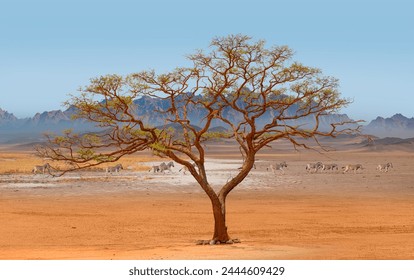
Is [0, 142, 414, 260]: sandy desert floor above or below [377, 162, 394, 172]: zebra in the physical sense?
below

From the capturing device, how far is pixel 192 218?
88.7 feet

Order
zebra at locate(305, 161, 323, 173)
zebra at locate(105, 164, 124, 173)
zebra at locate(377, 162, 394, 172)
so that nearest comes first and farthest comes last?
zebra at locate(105, 164, 124, 173) < zebra at locate(305, 161, 323, 173) < zebra at locate(377, 162, 394, 172)

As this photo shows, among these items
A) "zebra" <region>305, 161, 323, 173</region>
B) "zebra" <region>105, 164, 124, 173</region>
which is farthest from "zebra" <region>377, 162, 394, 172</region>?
"zebra" <region>105, 164, 124, 173</region>

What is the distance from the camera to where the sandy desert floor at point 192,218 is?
671 inches

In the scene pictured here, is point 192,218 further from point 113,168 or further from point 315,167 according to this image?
point 315,167

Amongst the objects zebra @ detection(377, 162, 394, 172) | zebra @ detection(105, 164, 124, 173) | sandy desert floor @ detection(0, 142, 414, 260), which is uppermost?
zebra @ detection(105, 164, 124, 173)

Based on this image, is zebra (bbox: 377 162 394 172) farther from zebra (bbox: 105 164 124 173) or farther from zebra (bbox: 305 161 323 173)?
zebra (bbox: 105 164 124 173)

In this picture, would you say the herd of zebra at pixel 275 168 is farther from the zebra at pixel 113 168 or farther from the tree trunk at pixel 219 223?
the tree trunk at pixel 219 223

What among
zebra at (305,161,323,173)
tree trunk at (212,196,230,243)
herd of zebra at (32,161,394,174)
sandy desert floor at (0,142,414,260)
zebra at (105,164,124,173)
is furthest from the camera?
zebra at (305,161,323,173)

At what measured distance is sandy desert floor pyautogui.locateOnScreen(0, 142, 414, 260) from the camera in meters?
17.0

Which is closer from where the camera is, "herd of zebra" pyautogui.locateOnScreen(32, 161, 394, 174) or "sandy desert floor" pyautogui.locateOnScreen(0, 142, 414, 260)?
"sandy desert floor" pyautogui.locateOnScreen(0, 142, 414, 260)

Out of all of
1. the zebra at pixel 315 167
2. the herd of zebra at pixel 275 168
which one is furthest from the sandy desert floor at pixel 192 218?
the zebra at pixel 315 167

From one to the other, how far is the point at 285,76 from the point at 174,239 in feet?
21.5
